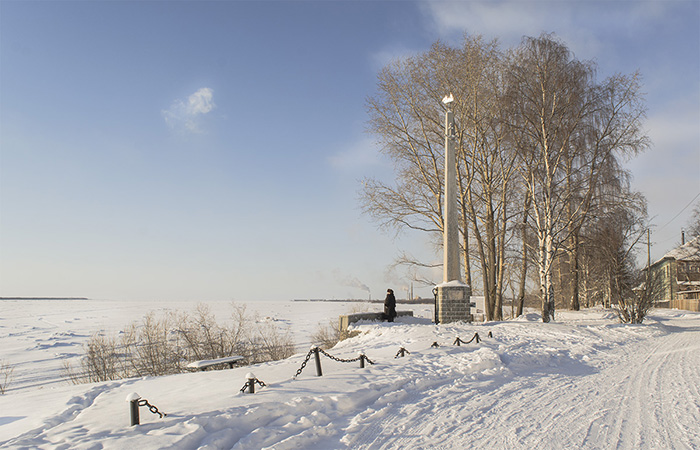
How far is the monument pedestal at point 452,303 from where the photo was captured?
16609 mm

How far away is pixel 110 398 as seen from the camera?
7.48 metres

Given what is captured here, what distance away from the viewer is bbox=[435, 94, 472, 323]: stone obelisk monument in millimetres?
16641

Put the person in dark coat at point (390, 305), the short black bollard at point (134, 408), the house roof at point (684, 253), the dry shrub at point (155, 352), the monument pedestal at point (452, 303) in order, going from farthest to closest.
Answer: the house roof at point (684, 253)
the dry shrub at point (155, 352)
the person in dark coat at point (390, 305)
the monument pedestal at point (452, 303)
the short black bollard at point (134, 408)

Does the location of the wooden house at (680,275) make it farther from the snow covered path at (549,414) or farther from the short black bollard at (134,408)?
the short black bollard at (134,408)

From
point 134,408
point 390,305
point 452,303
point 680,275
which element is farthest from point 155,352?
point 680,275

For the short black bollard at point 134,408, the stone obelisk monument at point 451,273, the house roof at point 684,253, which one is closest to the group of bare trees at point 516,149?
the stone obelisk monument at point 451,273

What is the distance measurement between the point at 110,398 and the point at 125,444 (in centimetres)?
327

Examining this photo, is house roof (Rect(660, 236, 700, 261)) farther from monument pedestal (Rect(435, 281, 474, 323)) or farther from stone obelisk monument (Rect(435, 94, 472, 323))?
monument pedestal (Rect(435, 281, 474, 323))

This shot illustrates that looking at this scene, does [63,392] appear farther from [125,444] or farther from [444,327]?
[444,327]

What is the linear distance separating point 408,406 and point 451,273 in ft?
35.3

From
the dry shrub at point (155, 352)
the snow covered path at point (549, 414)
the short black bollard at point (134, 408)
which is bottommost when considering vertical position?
the dry shrub at point (155, 352)

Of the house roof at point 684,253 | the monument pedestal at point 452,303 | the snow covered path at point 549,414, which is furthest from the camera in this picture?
the house roof at point 684,253

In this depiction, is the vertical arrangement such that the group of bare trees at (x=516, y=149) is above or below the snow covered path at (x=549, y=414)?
above

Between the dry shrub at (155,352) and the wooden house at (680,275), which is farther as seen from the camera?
the wooden house at (680,275)
